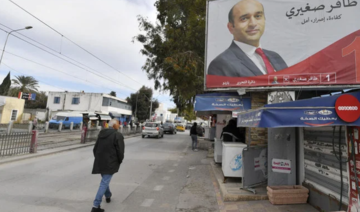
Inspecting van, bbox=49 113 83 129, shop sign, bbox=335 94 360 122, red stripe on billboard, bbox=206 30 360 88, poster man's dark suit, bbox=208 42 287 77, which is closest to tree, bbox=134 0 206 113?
poster man's dark suit, bbox=208 42 287 77

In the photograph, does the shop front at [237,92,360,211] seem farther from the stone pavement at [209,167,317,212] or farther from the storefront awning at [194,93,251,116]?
the storefront awning at [194,93,251,116]

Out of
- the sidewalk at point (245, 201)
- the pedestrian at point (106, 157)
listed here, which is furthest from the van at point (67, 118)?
the sidewalk at point (245, 201)

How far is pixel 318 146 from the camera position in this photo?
14.0ft

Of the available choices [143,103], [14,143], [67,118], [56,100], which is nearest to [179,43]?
[14,143]

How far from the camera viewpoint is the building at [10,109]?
1175 inches

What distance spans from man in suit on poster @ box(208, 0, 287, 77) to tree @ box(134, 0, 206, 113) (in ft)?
9.47

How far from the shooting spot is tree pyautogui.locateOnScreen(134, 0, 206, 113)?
10492mm

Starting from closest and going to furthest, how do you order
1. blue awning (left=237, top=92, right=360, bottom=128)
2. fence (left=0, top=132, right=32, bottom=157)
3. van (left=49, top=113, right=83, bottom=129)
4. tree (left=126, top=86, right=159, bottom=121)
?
blue awning (left=237, top=92, right=360, bottom=128)
fence (left=0, top=132, right=32, bottom=157)
van (left=49, top=113, right=83, bottom=129)
tree (left=126, top=86, right=159, bottom=121)

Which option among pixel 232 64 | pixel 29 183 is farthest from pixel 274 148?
pixel 29 183

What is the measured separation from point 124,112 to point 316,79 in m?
48.7

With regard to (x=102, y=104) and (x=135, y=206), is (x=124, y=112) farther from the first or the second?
(x=135, y=206)

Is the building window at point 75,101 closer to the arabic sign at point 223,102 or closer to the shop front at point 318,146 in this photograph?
the arabic sign at point 223,102

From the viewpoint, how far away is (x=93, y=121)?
38.3m

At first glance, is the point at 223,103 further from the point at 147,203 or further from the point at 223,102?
the point at 147,203
